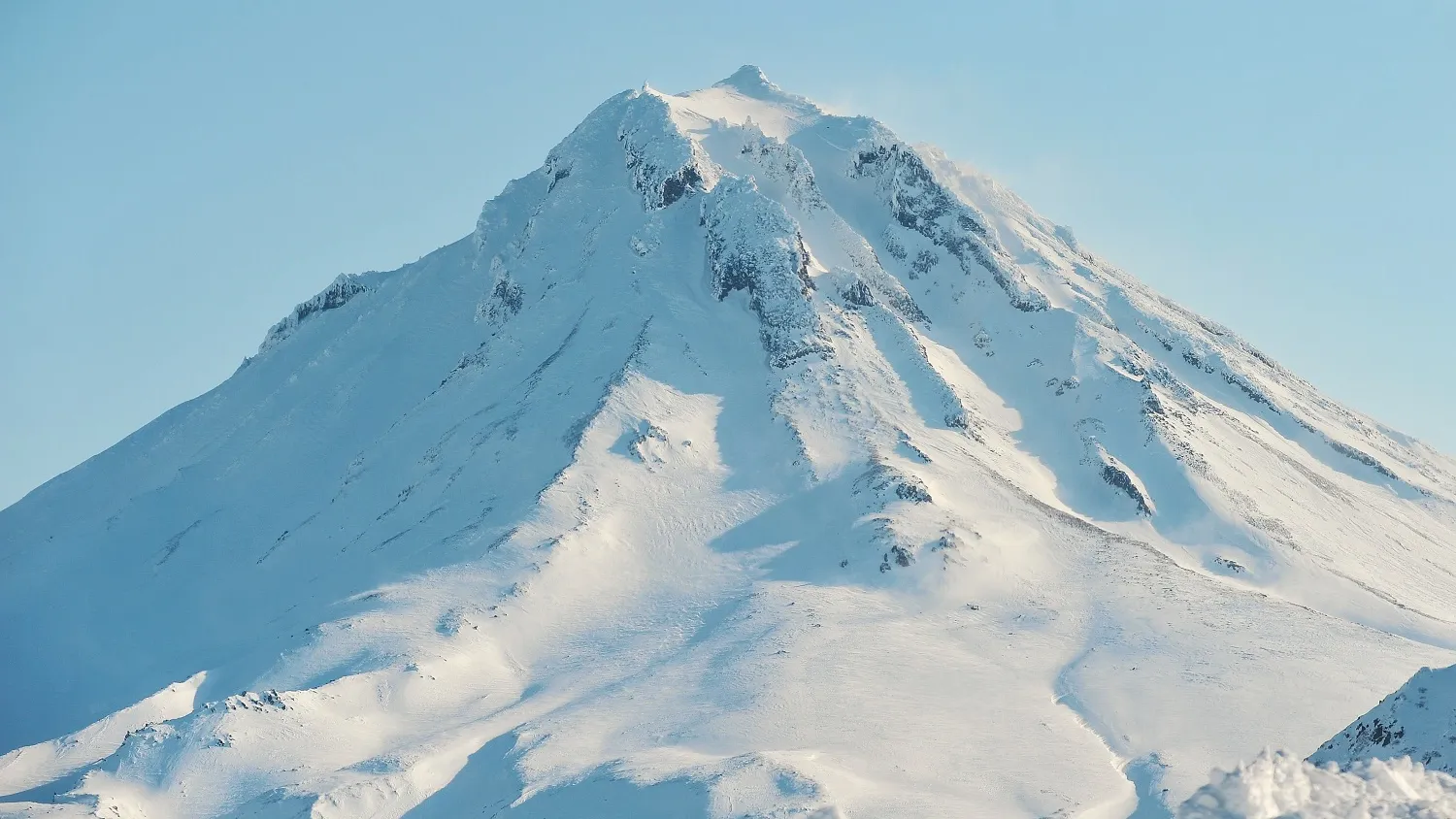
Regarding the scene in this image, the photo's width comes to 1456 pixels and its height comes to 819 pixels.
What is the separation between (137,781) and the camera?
88625 millimetres

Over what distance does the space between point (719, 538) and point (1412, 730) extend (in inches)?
3524

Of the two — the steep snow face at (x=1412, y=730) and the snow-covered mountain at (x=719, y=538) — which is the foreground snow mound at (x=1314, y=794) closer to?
the steep snow face at (x=1412, y=730)

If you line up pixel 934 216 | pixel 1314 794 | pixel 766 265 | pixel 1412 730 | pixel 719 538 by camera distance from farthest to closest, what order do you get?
pixel 934 216, pixel 766 265, pixel 719 538, pixel 1412 730, pixel 1314 794

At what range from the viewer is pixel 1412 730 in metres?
33.2

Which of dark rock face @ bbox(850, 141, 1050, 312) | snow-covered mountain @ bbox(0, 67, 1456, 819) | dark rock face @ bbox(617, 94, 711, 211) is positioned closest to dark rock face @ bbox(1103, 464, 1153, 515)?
snow-covered mountain @ bbox(0, 67, 1456, 819)

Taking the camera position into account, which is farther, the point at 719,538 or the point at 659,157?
the point at 659,157

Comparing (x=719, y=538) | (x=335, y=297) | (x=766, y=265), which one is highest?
(x=335, y=297)

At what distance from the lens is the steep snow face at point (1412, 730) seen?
32.1 metres

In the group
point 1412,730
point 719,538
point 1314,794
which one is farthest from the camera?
point 719,538

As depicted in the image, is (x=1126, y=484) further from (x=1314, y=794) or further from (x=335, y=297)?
Answer: (x=335, y=297)

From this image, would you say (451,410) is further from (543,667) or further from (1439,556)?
(1439,556)

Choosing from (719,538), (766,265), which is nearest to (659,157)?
(766,265)

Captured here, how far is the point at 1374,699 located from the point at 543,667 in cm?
6040

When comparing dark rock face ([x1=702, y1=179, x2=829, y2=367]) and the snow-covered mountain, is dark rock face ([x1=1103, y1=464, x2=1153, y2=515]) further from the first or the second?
dark rock face ([x1=702, y1=179, x2=829, y2=367])
